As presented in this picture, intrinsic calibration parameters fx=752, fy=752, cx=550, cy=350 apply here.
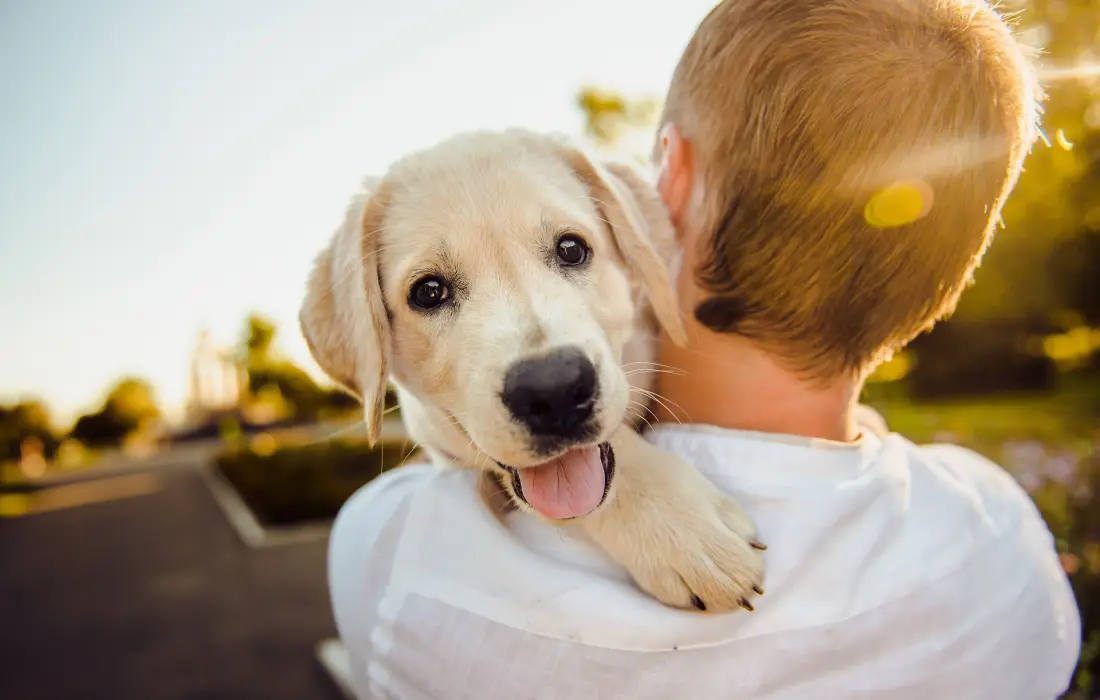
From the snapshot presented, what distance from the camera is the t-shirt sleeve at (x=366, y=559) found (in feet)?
6.66

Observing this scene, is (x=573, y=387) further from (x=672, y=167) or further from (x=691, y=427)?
(x=672, y=167)

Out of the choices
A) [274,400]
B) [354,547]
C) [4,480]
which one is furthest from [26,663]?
[274,400]

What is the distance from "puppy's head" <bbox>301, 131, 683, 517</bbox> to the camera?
6.79 ft

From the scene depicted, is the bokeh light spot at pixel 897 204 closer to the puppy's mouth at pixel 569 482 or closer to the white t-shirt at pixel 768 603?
the white t-shirt at pixel 768 603

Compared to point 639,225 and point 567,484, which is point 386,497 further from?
point 639,225

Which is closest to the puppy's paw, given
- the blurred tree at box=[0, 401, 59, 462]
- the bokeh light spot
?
the bokeh light spot

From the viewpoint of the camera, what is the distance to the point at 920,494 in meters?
1.99

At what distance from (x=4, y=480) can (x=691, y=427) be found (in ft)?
117

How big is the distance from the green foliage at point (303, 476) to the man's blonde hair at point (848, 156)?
1085 centimetres

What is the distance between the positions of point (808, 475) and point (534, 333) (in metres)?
0.83

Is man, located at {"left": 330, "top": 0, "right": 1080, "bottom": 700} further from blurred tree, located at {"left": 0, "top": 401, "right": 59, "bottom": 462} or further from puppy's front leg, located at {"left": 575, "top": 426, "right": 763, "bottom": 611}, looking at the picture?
blurred tree, located at {"left": 0, "top": 401, "right": 59, "bottom": 462}

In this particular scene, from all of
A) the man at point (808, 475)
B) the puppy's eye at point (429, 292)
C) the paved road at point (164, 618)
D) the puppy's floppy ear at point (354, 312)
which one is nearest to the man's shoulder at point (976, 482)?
the man at point (808, 475)

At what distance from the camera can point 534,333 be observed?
7.09ft

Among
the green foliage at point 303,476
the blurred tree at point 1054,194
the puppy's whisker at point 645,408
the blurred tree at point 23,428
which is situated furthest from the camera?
the blurred tree at point 23,428
